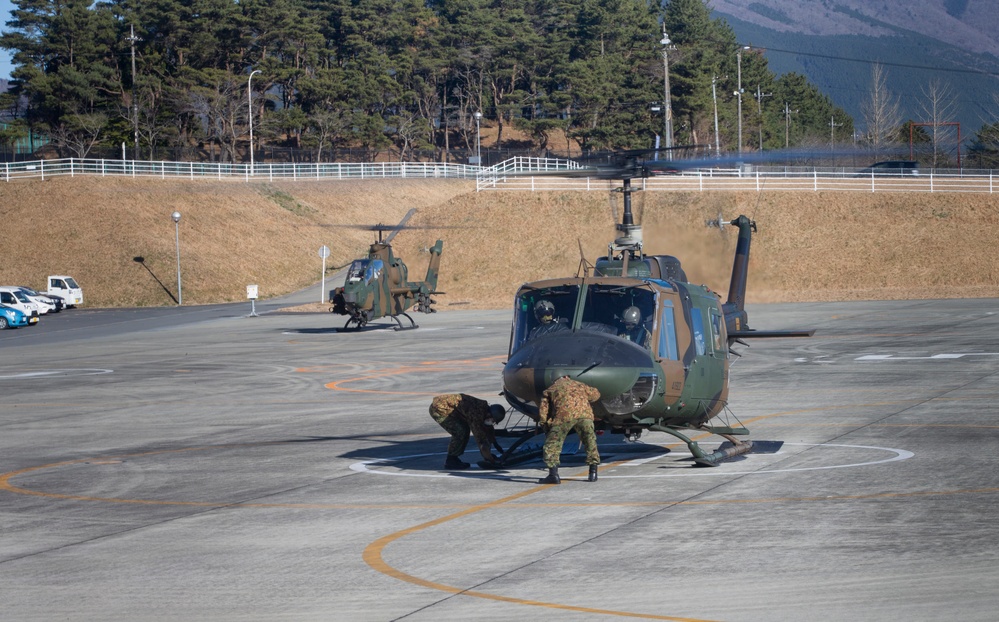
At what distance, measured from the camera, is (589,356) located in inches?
545

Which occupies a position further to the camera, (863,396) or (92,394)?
(92,394)

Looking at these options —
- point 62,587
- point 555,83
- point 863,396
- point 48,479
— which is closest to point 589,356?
point 62,587

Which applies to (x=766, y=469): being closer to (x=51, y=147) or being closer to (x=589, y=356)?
(x=589, y=356)

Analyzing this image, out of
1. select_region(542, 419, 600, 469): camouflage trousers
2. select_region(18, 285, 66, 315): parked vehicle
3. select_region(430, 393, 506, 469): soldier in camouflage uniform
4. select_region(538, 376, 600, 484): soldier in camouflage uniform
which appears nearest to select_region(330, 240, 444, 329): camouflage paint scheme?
select_region(18, 285, 66, 315): parked vehicle

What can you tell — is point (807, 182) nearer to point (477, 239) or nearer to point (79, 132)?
point (477, 239)

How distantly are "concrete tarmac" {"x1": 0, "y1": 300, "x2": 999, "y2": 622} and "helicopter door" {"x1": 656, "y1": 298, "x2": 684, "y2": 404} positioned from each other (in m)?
1.09

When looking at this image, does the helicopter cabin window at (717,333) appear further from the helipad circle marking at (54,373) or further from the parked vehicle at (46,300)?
the parked vehicle at (46,300)

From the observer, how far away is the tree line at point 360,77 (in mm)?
107312

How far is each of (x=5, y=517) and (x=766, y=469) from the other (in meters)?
9.19

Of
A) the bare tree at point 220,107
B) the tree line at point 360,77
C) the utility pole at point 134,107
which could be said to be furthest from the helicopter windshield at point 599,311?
the utility pole at point 134,107

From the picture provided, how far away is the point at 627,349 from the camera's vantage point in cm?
1420

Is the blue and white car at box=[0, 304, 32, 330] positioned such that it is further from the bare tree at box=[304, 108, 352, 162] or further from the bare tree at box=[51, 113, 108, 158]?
the bare tree at box=[304, 108, 352, 162]

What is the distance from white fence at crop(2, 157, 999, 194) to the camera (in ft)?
223

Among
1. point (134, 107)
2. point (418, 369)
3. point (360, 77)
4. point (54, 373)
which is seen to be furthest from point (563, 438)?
point (360, 77)
